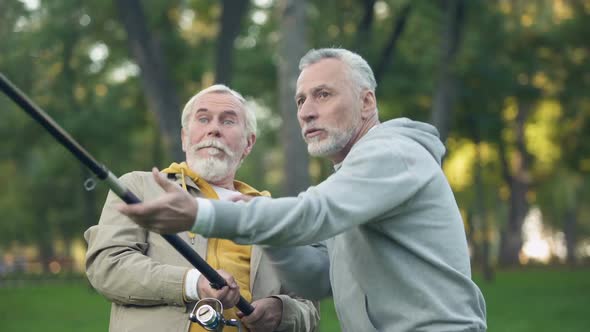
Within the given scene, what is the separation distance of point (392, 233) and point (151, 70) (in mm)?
9536

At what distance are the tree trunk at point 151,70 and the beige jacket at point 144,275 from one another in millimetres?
8108

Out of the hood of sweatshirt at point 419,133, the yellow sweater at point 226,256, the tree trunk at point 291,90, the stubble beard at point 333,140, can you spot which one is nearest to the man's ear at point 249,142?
the yellow sweater at point 226,256

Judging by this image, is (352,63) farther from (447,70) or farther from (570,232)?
(570,232)

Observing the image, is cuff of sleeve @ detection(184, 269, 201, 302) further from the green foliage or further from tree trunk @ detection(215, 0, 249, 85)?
the green foliage

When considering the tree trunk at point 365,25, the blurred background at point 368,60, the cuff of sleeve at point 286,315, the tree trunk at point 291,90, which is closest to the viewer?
the cuff of sleeve at point 286,315

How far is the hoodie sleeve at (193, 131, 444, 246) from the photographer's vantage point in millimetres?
2949

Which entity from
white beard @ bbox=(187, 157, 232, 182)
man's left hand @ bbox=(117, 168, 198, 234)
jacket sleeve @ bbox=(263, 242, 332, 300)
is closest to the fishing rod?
man's left hand @ bbox=(117, 168, 198, 234)

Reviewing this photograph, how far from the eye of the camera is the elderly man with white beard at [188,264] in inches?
161

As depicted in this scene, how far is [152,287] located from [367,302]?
1012mm

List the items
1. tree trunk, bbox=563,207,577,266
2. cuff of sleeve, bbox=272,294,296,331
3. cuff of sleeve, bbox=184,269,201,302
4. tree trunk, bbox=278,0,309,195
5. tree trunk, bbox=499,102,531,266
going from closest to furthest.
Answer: cuff of sleeve, bbox=184,269,201,302
cuff of sleeve, bbox=272,294,296,331
tree trunk, bbox=278,0,309,195
tree trunk, bbox=499,102,531,266
tree trunk, bbox=563,207,577,266

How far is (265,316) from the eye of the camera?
13.7 ft

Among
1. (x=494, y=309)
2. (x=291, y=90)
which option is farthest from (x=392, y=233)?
(x=494, y=309)

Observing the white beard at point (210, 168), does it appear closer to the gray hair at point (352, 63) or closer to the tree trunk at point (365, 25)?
the gray hair at point (352, 63)

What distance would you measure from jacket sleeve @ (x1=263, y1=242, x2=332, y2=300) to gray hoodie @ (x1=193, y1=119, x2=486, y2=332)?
16cm
